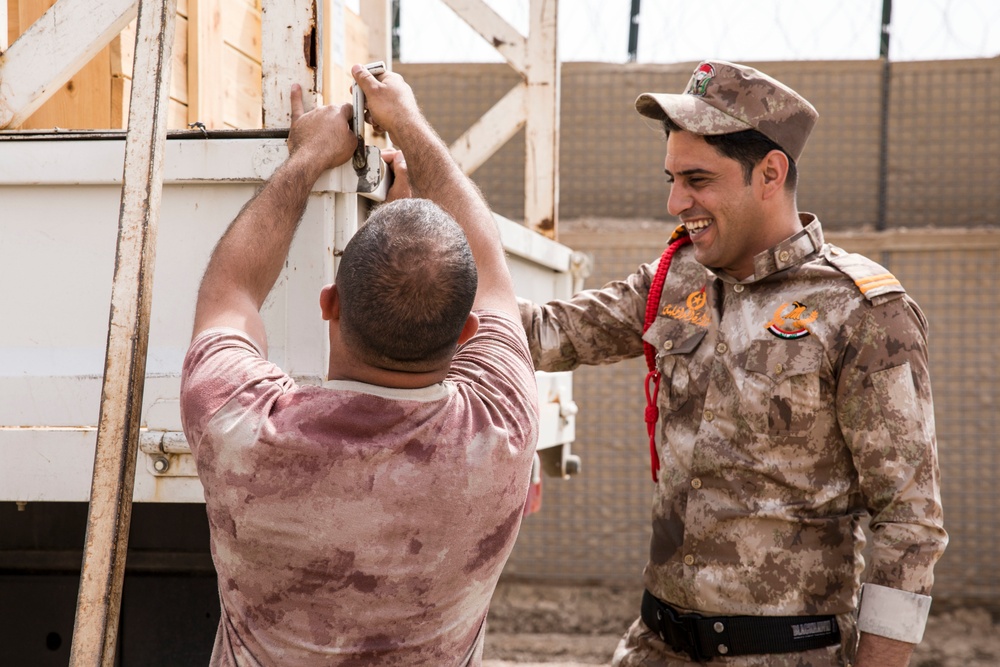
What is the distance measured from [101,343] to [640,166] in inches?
159

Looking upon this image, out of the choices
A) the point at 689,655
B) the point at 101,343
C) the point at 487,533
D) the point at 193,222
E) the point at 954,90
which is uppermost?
the point at 954,90

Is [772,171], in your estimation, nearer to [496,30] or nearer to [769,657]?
[769,657]

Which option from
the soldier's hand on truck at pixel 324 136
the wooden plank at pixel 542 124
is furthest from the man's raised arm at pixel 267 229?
the wooden plank at pixel 542 124

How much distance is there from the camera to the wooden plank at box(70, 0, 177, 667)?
4.65 ft

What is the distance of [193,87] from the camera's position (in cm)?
254

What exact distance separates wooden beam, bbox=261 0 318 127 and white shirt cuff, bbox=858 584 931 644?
132 cm

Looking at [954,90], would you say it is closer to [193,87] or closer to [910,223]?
[910,223]

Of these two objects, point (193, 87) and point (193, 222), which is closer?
point (193, 222)

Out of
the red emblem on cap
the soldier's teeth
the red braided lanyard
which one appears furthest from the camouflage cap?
the red braided lanyard

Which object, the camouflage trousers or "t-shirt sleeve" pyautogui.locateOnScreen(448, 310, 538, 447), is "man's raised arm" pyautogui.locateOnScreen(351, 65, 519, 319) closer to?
"t-shirt sleeve" pyautogui.locateOnScreen(448, 310, 538, 447)

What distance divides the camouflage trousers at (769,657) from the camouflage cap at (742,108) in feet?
3.06

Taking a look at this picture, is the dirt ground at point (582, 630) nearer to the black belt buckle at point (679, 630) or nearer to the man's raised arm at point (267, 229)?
the black belt buckle at point (679, 630)

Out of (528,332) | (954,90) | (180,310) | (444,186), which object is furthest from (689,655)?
(954,90)

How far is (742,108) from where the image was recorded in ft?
6.57
